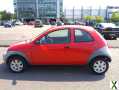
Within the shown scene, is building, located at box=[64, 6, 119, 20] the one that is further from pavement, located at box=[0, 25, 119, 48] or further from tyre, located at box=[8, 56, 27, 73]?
tyre, located at box=[8, 56, 27, 73]

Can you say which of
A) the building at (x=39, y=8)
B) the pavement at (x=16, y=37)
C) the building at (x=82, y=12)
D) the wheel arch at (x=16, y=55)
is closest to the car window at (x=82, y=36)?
the wheel arch at (x=16, y=55)

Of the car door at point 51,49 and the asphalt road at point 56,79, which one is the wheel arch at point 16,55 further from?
the asphalt road at point 56,79

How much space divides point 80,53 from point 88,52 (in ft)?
0.82

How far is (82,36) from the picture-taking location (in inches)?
269

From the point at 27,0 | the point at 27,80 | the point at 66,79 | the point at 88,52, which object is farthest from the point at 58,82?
the point at 27,0

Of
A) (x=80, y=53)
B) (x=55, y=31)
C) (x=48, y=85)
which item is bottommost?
(x=48, y=85)

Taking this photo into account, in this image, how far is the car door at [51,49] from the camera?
268 inches

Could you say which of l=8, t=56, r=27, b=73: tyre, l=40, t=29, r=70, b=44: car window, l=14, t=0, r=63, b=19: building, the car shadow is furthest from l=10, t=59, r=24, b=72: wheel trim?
l=14, t=0, r=63, b=19: building

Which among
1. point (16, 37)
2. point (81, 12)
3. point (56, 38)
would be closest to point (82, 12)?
point (81, 12)

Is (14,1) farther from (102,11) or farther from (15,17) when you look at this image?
(102,11)

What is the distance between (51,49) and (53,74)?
0.81 meters

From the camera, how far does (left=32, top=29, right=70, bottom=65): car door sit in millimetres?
6812

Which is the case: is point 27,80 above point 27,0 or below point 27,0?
below

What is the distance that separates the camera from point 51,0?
388ft
